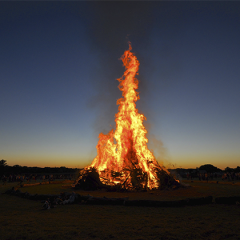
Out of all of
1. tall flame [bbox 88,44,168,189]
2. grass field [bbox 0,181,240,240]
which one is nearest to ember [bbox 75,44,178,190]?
tall flame [bbox 88,44,168,189]

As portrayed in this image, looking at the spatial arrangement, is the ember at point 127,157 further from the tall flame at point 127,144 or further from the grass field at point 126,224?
the grass field at point 126,224

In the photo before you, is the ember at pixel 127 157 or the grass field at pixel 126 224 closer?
the grass field at pixel 126 224

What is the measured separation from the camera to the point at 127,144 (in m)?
28.3

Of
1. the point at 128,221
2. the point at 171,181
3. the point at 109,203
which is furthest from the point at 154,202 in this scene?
the point at 171,181

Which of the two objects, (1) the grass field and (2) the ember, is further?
(2) the ember

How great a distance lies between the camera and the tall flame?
25.8 metres

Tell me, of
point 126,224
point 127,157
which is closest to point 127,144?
point 127,157

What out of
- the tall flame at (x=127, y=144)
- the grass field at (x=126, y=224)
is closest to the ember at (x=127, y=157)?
the tall flame at (x=127, y=144)

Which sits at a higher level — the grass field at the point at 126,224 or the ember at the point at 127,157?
the ember at the point at 127,157

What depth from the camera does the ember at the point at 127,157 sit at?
24.6m

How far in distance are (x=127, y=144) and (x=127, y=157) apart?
1.98 meters

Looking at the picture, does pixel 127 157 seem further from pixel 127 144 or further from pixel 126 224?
pixel 126 224

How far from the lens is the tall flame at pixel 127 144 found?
25.8m

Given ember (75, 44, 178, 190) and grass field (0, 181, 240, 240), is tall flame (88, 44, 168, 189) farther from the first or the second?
grass field (0, 181, 240, 240)
